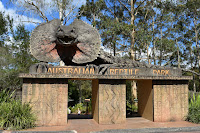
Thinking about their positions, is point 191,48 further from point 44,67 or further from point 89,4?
point 44,67

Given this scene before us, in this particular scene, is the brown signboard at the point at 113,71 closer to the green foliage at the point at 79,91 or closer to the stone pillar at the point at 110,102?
the stone pillar at the point at 110,102

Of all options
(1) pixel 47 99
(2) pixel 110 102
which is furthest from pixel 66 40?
(2) pixel 110 102

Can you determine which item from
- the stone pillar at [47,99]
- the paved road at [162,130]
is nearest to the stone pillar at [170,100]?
the paved road at [162,130]

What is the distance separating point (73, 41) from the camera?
7500mm

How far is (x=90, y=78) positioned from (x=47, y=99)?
1852mm

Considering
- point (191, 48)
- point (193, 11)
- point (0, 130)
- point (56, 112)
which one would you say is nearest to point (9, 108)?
point (0, 130)

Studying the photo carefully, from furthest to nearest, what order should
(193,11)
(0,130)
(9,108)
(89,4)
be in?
(193,11) < (89,4) < (9,108) < (0,130)

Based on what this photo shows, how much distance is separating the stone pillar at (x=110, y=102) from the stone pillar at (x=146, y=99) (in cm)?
144

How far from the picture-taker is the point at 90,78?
7.19 metres

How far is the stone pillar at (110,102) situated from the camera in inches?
285

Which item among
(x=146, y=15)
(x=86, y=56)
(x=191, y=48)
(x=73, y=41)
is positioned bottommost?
(x=86, y=56)

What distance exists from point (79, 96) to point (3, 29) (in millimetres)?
14049

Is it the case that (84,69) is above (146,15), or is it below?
below

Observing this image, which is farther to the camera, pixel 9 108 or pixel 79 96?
pixel 79 96
